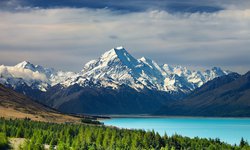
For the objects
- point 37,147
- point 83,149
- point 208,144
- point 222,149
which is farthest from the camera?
point 208,144

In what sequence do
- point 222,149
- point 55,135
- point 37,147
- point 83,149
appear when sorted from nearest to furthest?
point 37,147 < point 83,149 < point 222,149 < point 55,135

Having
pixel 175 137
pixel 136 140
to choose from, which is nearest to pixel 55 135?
pixel 136 140

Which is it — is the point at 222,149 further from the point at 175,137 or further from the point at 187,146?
the point at 175,137

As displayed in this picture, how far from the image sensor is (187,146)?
184 metres

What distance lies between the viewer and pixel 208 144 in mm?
182875

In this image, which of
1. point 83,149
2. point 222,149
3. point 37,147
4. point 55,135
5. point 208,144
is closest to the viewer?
point 37,147

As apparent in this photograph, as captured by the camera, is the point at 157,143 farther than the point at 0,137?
Yes

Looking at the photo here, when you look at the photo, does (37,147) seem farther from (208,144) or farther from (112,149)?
(208,144)

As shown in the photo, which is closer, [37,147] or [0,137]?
[37,147]

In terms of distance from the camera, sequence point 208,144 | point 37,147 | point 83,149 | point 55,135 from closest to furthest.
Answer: point 37,147, point 83,149, point 208,144, point 55,135

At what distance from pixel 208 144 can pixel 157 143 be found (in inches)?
820

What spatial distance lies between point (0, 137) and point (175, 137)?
74958mm

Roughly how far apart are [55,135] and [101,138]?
19.6 m

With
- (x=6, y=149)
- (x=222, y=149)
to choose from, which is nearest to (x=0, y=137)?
(x=6, y=149)
